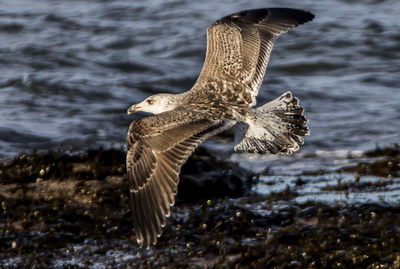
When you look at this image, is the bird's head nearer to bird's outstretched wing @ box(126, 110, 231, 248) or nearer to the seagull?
the seagull

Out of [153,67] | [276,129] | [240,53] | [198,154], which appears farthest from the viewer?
[153,67]

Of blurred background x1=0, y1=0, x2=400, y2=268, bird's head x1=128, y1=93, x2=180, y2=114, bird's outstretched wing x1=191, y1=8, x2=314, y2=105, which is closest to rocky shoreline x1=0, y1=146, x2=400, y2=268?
blurred background x1=0, y1=0, x2=400, y2=268

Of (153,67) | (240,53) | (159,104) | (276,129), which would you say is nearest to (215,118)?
(276,129)

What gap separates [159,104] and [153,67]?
4.20m

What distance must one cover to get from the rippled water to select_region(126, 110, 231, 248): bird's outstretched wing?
199 centimetres

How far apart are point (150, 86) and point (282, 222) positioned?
496cm

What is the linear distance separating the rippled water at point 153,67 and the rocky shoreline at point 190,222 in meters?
1.36

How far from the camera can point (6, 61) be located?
10078 mm

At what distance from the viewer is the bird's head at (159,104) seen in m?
5.80

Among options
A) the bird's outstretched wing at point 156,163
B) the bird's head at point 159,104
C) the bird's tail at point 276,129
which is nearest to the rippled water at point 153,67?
the bird's tail at point 276,129

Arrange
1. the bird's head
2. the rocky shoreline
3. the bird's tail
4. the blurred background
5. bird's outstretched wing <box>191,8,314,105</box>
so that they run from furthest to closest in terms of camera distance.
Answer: bird's outstretched wing <box>191,8,314,105</box> → the bird's head → the bird's tail → the blurred background → the rocky shoreline

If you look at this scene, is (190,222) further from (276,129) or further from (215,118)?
(276,129)

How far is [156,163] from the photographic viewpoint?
457 centimetres

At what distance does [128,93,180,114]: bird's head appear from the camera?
5.80 m
